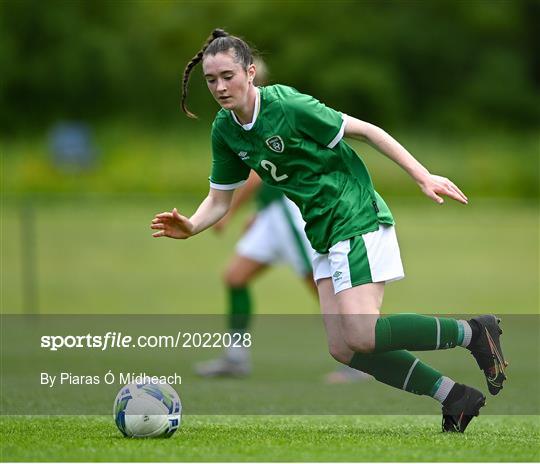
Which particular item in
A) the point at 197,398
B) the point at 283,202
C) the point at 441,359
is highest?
the point at 283,202

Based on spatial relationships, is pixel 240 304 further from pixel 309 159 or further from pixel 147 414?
pixel 147 414

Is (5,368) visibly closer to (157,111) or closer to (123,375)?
(123,375)

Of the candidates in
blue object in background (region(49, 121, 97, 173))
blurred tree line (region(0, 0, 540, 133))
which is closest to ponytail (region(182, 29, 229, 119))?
blue object in background (region(49, 121, 97, 173))

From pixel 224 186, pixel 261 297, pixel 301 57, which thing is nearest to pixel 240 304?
pixel 224 186

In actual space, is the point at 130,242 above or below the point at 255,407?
below

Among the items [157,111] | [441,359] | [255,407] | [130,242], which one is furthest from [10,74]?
[255,407]

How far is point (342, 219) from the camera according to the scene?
538 centimetres

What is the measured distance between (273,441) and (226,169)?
1412 mm

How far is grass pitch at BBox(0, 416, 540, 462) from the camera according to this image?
4.59 m

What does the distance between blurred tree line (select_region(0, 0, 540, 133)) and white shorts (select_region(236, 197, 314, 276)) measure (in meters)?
27.0

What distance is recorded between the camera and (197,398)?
7148 mm

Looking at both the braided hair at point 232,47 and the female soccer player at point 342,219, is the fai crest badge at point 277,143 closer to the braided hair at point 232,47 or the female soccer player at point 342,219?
the female soccer player at point 342,219

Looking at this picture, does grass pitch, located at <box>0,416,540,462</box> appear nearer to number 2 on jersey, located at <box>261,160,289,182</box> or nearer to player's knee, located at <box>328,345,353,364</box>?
player's knee, located at <box>328,345,353,364</box>

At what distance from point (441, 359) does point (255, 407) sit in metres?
3.40
